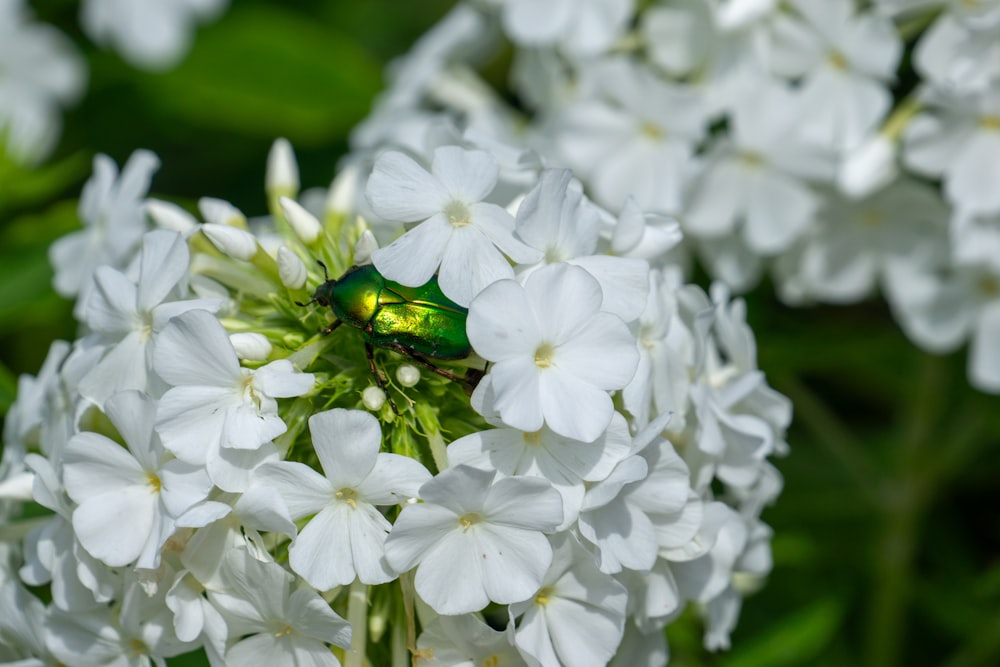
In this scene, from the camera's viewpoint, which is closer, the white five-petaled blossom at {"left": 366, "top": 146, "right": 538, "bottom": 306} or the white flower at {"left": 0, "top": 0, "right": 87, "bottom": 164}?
the white five-petaled blossom at {"left": 366, "top": 146, "right": 538, "bottom": 306}

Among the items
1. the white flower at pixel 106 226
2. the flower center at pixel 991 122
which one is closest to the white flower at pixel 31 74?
the white flower at pixel 106 226

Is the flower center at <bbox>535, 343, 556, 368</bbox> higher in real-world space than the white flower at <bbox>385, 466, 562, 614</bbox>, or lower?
higher

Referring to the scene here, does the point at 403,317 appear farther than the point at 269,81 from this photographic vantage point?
No

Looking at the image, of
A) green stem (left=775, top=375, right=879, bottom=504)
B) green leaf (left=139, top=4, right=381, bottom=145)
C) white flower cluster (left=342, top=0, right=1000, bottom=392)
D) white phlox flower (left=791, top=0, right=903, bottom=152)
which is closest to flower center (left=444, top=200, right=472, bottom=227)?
white flower cluster (left=342, top=0, right=1000, bottom=392)

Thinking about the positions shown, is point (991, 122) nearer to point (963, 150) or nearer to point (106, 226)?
point (963, 150)

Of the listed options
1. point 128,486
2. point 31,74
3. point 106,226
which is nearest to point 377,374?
point 128,486

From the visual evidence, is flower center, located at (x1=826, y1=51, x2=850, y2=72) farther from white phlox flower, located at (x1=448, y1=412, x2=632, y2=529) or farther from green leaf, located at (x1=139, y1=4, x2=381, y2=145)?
green leaf, located at (x1=139, y1=4, x2=381, y2=145)

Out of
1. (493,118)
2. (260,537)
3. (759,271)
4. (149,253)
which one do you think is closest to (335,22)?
(493,118)

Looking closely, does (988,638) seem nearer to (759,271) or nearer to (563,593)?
(759,271)
